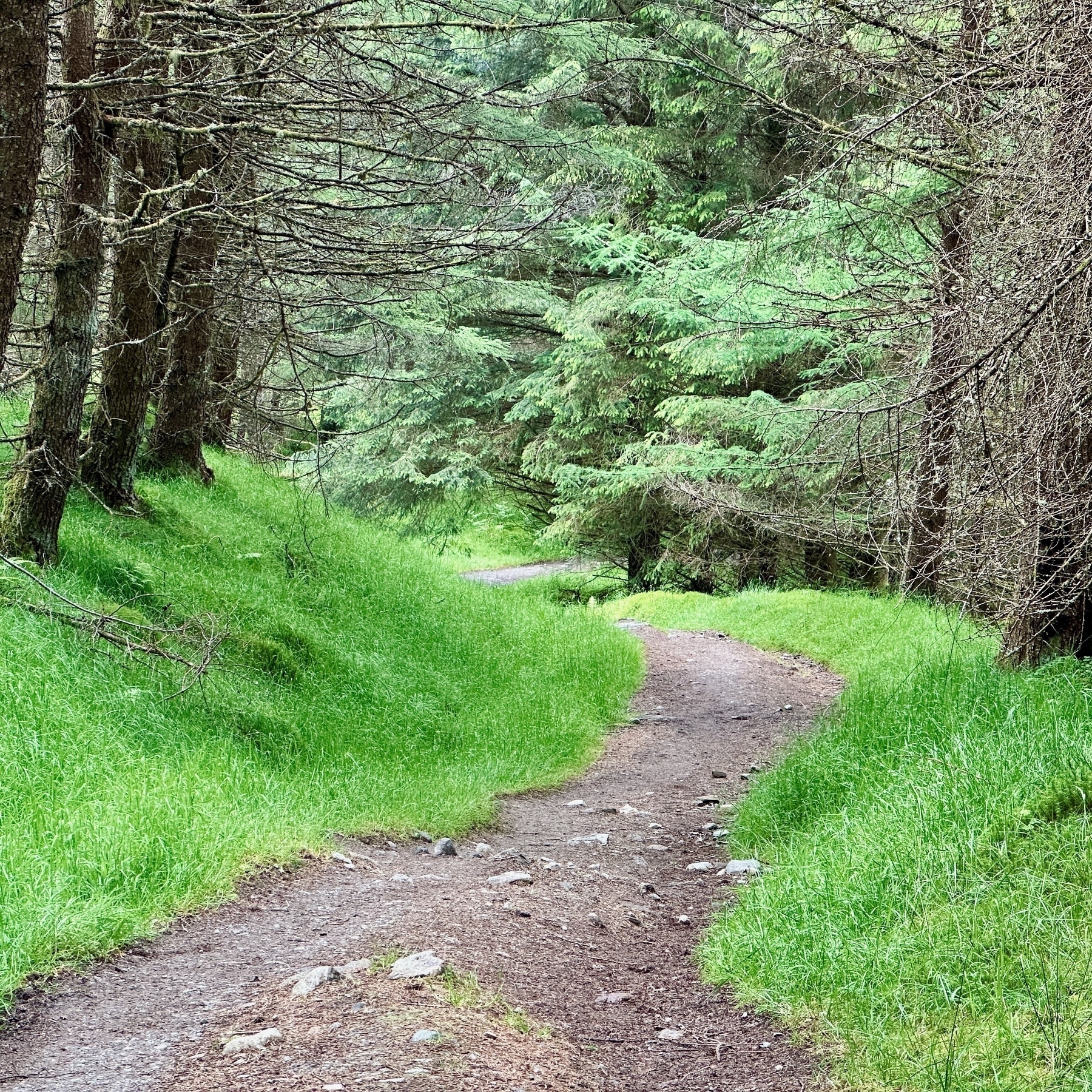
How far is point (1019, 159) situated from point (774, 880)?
3.41 m

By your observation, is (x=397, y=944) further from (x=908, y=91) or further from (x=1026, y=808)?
(x=908, y=91)

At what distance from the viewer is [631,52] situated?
11.0 metres

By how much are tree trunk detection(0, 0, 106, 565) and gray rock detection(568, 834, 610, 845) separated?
431cm

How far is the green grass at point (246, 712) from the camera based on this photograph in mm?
4523

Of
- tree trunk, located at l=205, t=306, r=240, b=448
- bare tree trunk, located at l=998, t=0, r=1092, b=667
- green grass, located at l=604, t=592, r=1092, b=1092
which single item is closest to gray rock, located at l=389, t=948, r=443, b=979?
green grass, located at l=604, t=592, r=1092, b=1092

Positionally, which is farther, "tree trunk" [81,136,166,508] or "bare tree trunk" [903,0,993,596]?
"tree trunk" [81,136,166,508]

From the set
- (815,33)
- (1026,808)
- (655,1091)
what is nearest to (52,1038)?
(655,1091)

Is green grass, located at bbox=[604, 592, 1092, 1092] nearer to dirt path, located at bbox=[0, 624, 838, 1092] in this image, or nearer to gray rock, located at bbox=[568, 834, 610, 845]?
dirt path, located at bbox=[0, 624, 838, 1092]

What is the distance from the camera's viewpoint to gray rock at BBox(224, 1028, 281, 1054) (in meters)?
3.09

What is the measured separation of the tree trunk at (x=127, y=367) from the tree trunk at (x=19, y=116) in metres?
4.47

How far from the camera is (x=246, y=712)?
265 inches

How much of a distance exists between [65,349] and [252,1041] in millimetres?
5830

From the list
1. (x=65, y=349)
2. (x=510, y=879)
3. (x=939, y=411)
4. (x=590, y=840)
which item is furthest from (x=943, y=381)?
(x=65, y=349)

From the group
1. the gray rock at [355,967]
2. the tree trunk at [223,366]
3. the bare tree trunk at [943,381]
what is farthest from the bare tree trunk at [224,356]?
the gray rock at [355,967]
